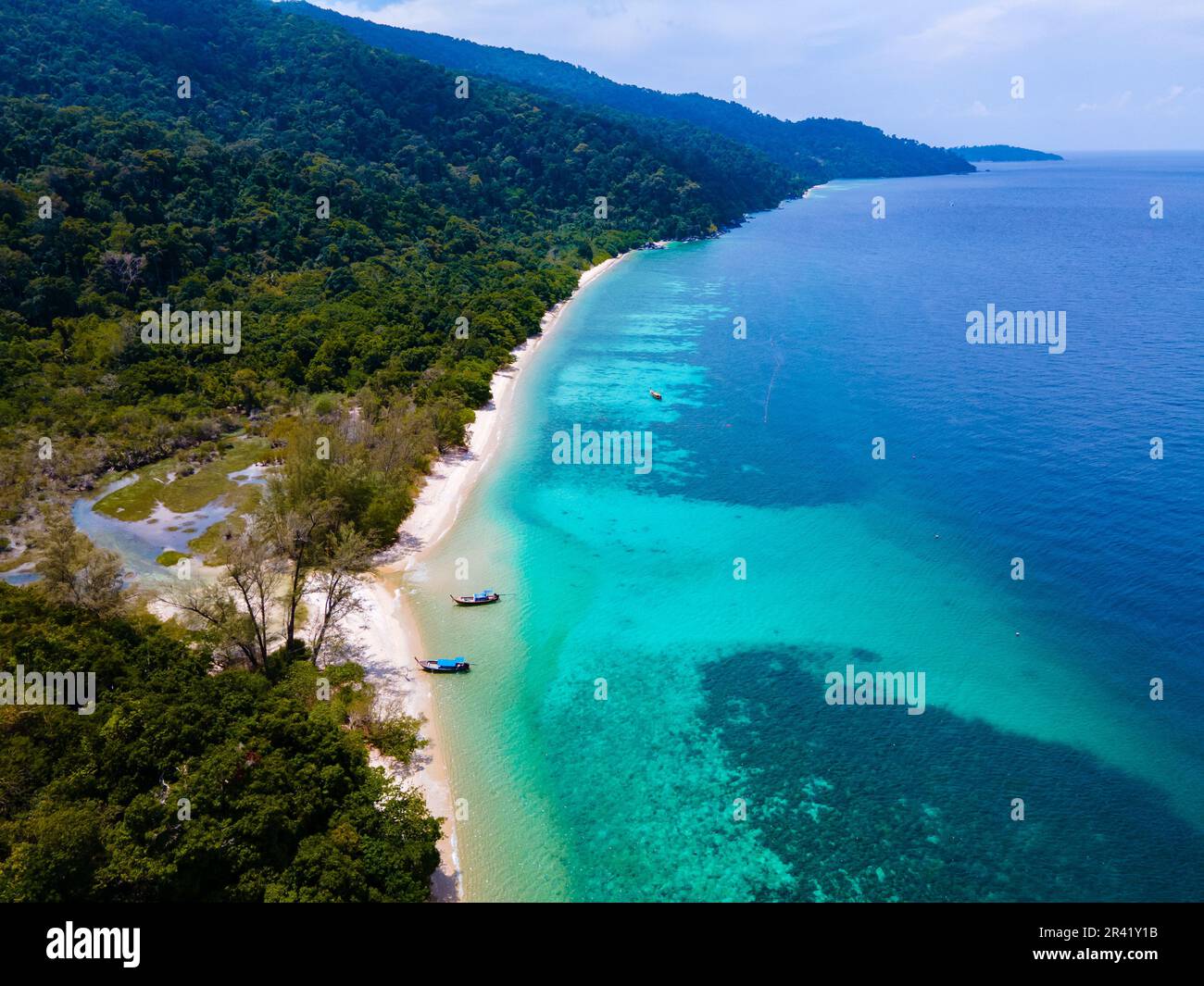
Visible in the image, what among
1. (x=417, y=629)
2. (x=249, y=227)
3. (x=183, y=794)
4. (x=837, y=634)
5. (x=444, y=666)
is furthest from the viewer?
(x=249, y=227)

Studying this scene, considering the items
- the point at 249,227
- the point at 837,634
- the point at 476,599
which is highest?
the point at 249,227

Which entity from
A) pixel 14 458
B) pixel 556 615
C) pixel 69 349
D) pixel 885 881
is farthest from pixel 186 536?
pixel 885 881

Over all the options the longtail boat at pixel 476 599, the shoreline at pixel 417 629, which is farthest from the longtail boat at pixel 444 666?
the longtail boat at pixel 476 599

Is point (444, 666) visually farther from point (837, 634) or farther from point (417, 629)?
point (837, 634)

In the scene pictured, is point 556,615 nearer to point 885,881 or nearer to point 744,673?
point 744,673

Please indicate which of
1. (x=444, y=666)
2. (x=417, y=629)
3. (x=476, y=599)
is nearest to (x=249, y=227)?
(x=476, y=599)
